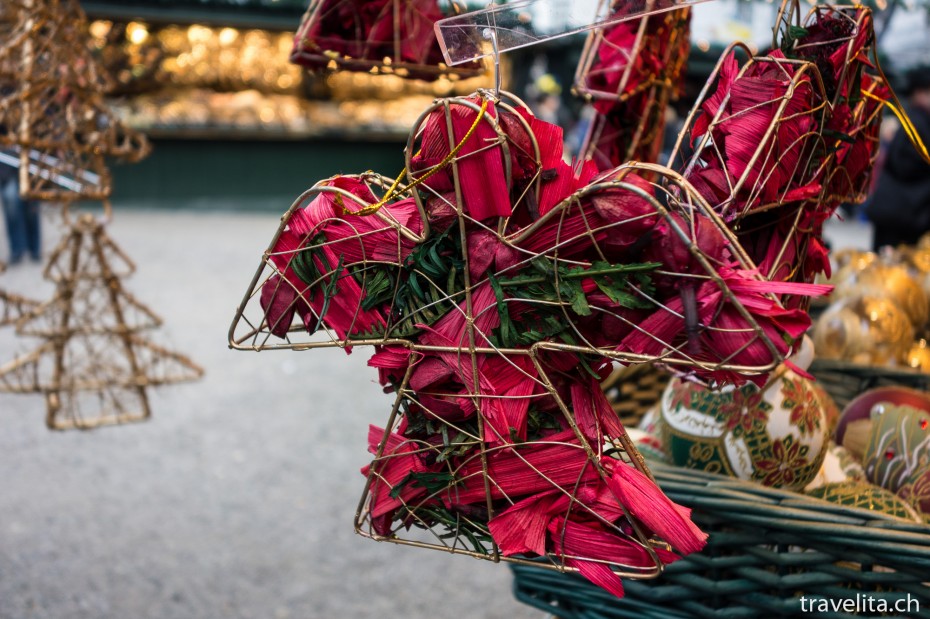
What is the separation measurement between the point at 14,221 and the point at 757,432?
14.6 feet

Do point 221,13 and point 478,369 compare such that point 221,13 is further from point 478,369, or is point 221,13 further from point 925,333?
point 478,369

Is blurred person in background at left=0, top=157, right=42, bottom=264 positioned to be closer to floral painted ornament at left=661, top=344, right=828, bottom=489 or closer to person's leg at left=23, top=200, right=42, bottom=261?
person's leg at left=23, top=200, right=42, bottom=261

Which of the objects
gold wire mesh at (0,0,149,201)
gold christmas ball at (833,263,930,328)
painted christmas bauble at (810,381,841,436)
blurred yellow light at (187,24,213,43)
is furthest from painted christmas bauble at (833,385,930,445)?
blurred yellow light at (187,24,213,43)

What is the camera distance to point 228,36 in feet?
21.9

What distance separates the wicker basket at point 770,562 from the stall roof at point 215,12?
584 centimetres

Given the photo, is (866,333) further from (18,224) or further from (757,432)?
(18,224)

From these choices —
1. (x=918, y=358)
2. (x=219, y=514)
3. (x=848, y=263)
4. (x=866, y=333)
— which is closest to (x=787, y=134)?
(x=866, y=333)

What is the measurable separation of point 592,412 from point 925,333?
57.9 inches

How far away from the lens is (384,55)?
1.14 m

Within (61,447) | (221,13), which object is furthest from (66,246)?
(221,13)

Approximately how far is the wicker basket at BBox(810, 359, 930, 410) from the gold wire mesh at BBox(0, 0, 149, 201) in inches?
52.5

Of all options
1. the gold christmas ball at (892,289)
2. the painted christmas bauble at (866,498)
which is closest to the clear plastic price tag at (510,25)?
the painted christmas bauble at (866,498)

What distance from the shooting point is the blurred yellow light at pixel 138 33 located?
638cm

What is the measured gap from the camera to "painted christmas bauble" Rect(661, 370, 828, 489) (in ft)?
3.39
